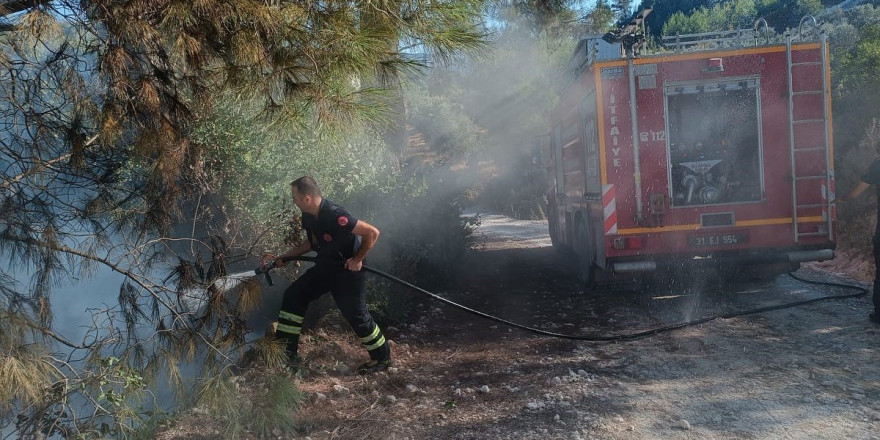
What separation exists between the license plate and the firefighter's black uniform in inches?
163

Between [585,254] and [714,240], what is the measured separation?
1.99 meters

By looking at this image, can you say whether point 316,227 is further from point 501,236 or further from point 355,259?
point 501,236

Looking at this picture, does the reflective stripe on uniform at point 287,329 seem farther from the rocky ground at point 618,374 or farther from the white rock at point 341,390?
the white rock at point 341,390

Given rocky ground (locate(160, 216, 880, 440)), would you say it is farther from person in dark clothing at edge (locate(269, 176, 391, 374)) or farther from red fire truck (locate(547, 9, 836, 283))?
red fire truck (locate(547, 9, 836, 283))

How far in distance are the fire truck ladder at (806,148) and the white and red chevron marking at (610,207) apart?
1945 mm

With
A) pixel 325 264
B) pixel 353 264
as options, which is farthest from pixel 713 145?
pixel 325 264

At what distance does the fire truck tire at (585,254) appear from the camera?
9.35m

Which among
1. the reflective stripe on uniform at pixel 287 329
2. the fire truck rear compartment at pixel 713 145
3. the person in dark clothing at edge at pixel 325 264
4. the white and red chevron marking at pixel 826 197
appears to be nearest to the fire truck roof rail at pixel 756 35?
the fire truck rear compartment at pixel 713 145

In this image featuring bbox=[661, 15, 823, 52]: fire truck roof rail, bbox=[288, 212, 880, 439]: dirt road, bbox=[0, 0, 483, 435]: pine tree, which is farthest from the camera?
bbox=[661, 15, 823, 52]: fire truck roof rail

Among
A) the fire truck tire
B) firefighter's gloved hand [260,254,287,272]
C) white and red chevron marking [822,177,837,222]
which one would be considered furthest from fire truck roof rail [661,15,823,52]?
firefighter's gloved hand [260,254,287,272]

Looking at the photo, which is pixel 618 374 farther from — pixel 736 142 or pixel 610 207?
pixel 736 142

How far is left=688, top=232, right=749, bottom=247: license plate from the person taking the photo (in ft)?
26.7

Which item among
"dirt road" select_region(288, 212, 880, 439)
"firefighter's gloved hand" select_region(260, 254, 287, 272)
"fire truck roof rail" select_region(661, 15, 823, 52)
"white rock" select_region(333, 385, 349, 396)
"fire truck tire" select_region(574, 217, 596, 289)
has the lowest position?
"dirt road" select_region(288, 212, 880, 439)

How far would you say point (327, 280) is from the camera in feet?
19.2
